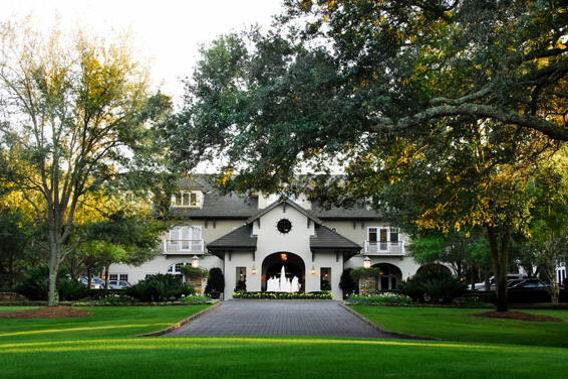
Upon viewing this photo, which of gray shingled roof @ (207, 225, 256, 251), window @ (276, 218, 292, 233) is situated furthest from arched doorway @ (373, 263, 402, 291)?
gray shingled roof @ (207, 225, 256, 251)

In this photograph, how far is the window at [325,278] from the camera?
4047 cm

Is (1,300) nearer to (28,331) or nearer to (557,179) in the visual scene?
(28,331)

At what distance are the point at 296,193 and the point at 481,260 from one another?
69.8 feet

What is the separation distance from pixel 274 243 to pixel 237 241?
2805mm

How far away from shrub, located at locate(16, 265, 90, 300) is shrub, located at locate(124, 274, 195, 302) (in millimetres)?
3470

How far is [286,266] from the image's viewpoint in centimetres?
4503

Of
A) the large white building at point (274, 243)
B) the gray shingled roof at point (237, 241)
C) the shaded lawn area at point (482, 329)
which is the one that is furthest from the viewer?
the large white building at point (274, 243)

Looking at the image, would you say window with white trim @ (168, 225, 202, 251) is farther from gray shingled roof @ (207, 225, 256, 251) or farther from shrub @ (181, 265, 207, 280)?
shrub @ (181, 265, 207, 280)

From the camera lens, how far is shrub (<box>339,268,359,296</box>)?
1548 inches

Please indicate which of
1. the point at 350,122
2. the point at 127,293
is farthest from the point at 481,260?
the point at 350,122

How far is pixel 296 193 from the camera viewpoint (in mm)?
18203

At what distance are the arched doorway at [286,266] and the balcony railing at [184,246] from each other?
579 centimetres

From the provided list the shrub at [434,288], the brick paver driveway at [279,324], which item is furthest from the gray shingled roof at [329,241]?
the brick paver driveway at [279,324]

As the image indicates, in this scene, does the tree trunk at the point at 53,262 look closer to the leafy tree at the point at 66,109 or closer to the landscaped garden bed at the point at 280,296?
the leafy tree at the point at 66,109
